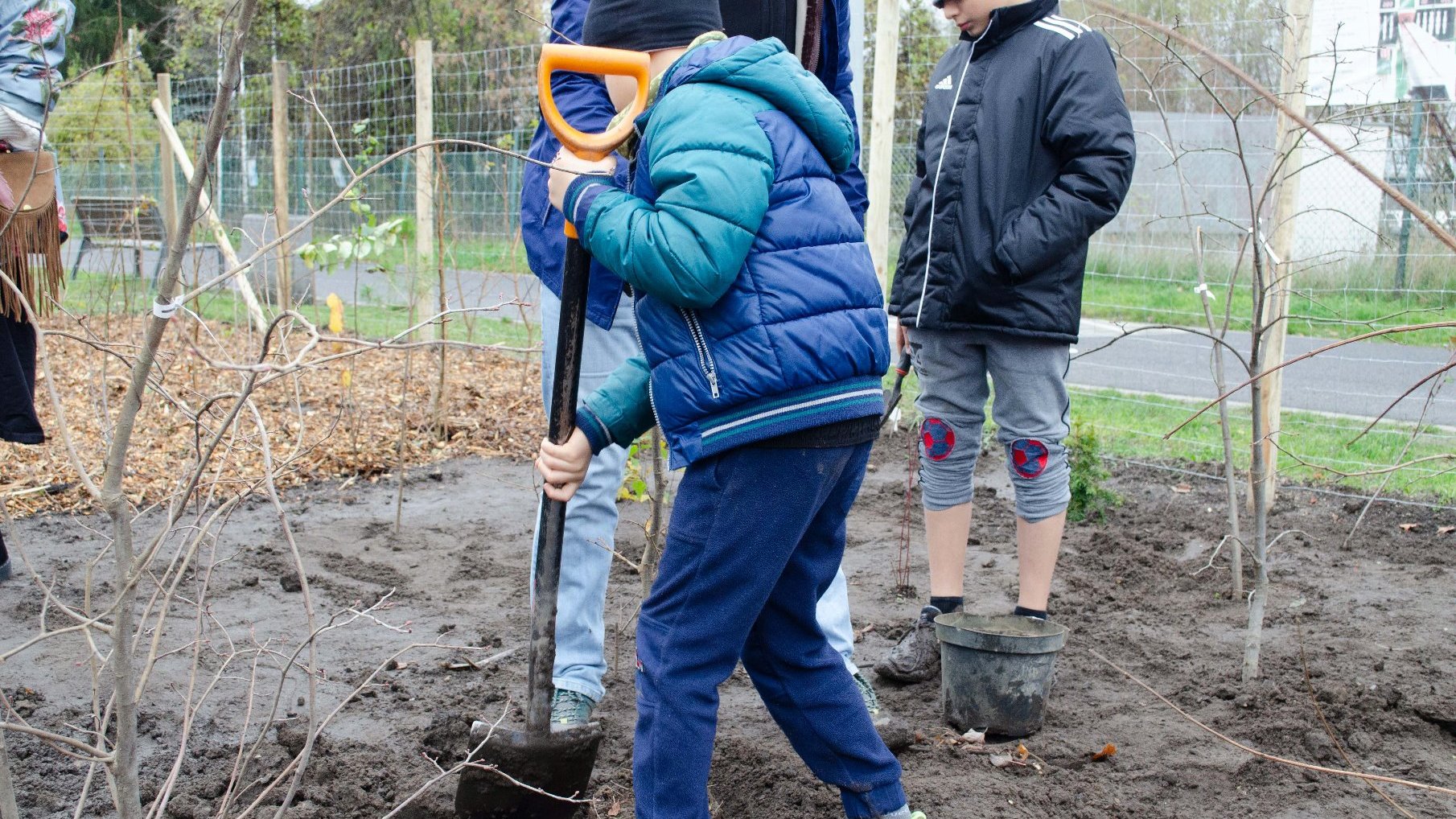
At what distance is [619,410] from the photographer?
2127 millimetres

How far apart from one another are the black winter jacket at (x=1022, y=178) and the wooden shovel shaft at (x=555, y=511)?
1245 millimetres

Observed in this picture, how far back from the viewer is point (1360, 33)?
5.71 m

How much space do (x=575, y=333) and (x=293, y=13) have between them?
71.6ft

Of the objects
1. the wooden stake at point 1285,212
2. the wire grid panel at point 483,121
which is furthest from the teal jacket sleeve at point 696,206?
the wire grid panel at point 483,121

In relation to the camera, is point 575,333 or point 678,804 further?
point 575,333

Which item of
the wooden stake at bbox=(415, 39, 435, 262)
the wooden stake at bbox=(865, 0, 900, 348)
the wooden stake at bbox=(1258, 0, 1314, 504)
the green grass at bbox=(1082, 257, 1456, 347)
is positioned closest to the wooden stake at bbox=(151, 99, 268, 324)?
the wooden stake at bbox=(415, 39, 435, 262)

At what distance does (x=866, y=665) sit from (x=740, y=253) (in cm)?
180

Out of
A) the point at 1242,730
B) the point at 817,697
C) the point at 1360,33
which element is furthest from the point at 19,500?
the point at 1360,33

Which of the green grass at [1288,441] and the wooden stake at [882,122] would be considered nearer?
the green grass at [1288,441]

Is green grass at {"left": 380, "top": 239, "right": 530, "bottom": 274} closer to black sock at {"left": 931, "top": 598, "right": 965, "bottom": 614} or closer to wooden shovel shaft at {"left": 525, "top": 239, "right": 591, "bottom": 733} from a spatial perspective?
black sock at {"left": 931, "top": 598, "right": 965, "bottom": 614}

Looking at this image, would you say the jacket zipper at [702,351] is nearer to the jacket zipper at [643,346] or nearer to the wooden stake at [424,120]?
the jacket zipper at [643,346]

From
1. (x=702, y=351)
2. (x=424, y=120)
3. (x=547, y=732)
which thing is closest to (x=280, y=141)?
(x=424, y=120)

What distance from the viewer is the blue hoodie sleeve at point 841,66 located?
2.71 m

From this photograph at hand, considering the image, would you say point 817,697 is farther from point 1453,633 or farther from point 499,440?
point 499,440
